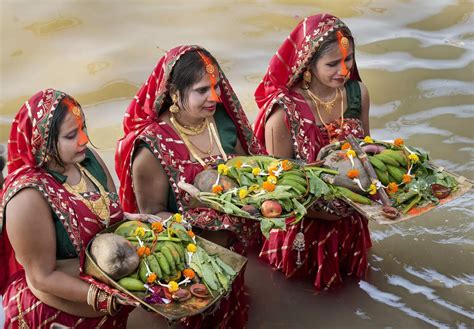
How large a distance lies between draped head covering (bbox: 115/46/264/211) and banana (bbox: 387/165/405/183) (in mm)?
777

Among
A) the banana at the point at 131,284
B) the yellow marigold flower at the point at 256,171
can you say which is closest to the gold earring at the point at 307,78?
the yellow marigold flower at the point at 256,171

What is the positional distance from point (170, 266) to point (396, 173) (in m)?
1.44

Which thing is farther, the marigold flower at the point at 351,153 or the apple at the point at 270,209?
the marigold flower at the point at 351,153

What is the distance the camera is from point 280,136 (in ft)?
14.6

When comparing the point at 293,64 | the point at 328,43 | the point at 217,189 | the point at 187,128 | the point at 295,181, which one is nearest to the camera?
the point at 217,189

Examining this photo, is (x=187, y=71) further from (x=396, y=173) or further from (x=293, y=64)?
(x=396, y=173)

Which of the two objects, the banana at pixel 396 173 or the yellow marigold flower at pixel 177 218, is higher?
the yellow marigold flower at pixel 177 218

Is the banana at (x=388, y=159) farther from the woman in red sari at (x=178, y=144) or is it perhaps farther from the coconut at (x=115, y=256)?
the coconut at (x=115, y=256)

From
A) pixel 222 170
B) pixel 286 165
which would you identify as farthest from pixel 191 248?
pixel 286 165

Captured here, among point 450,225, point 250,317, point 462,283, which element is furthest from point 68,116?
point 450,225

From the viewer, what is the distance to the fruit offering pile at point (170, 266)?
331 centimetres

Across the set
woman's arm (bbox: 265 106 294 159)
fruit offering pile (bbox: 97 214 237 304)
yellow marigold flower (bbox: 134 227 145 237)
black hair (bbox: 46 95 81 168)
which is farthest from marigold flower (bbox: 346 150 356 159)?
black hair (bbox: 46 95 81 168)

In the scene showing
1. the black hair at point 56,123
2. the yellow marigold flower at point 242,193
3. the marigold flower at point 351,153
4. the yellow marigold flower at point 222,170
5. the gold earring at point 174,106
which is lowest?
the yellow marigold flower at point 242,193

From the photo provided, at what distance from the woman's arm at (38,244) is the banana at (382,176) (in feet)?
5.60
